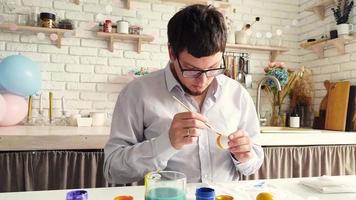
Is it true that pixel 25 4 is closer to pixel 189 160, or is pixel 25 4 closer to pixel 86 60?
pixel 86 60

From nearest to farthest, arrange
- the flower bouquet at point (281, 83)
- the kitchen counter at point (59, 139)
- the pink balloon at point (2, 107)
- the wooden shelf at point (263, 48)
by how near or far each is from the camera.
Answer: the kitchen counter at point (59, 139) < the pink balloon at point (2, 107) < the flower bouquet at point (281, 83) < the wooden shelf at point (263, 48)

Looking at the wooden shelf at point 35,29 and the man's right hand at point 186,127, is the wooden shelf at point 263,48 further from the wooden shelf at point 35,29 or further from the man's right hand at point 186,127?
the man's right hand at point 186,127

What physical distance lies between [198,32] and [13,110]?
1.73 metres

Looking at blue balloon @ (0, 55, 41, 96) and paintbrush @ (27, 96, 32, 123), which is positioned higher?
blue balloon @ (0, 55, 41, 96)

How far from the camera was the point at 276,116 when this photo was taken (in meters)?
3.28

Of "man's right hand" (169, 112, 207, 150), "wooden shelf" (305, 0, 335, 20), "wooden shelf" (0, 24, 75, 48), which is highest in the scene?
"wooden shelf" (305, 0, 335, 20)

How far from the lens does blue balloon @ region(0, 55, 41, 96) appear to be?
7.63 feet

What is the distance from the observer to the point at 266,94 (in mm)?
3375

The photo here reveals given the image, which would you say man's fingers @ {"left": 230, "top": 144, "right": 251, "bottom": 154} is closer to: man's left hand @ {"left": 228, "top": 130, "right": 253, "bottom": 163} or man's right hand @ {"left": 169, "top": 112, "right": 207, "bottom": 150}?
man's left hand @ {"left": 228, "top": 130, "right": 253, "bottom": 163}

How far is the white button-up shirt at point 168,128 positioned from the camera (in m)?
1.30

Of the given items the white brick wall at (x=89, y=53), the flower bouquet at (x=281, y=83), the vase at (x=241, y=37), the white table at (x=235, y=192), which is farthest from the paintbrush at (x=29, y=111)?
the flower bouquet at (x=281, y=83)

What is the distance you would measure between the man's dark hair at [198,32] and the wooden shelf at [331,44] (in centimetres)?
190

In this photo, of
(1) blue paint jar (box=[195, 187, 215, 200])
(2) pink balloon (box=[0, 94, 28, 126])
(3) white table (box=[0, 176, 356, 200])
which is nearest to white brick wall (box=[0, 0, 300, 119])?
(2) pink balloon (box=[0, 94, 28, 126])

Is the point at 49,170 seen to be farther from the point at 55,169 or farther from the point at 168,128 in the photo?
the point at 168,128
